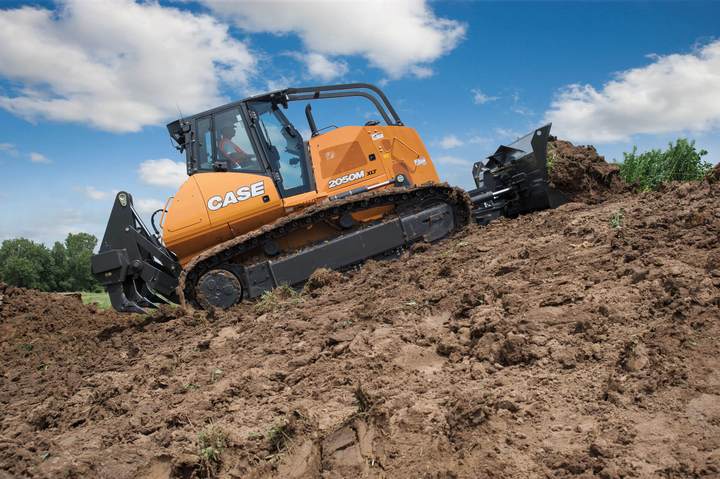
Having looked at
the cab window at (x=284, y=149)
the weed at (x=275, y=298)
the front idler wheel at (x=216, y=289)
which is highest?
the cab window at (x=284, y=149)

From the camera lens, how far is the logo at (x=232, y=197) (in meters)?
8.46

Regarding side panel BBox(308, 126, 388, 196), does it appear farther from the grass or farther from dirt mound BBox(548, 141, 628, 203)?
the grass

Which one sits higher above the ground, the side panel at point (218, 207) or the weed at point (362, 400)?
the side panel at point (218, 207)

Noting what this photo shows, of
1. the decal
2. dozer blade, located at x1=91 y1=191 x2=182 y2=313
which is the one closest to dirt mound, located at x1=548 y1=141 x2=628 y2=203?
the decal

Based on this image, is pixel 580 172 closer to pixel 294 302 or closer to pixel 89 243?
pixel 294 302

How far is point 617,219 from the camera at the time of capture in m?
6.68

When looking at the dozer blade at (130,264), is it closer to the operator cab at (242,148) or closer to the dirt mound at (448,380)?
the operator cab at (242,148)

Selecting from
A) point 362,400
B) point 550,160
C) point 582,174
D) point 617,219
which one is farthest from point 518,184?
point 362,400

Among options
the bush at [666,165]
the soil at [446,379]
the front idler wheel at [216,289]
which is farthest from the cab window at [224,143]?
the bush at [666,165]

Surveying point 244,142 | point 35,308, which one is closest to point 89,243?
point 35,308

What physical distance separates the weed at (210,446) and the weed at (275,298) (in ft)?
10.5

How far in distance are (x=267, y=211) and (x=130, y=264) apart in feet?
7.26

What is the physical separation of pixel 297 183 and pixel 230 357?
11.5 feet

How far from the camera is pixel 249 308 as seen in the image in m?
7.89
